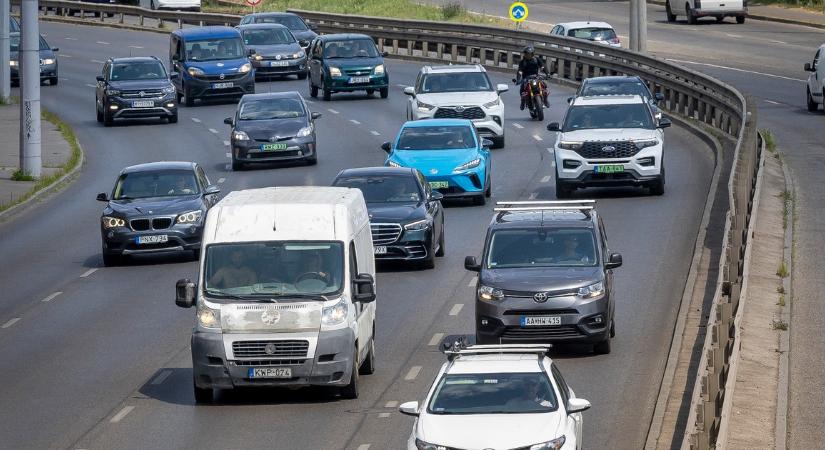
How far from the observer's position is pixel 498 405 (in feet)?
46.0

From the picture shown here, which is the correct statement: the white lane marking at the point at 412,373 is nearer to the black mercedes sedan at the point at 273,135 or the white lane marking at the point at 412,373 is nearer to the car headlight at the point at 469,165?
the car headlight at the point at 469,165

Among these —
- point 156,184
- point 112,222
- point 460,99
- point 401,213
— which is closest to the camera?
point 401,213

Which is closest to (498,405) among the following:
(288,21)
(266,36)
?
(266,36)

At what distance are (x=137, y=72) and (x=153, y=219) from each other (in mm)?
20654

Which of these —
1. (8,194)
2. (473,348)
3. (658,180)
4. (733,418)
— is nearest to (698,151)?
(658,180)

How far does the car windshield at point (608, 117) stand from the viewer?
109 ft

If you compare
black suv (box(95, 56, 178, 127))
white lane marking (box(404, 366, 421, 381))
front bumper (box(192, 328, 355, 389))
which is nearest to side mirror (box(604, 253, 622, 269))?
white lane marking (box(404, 366, 421, 381))

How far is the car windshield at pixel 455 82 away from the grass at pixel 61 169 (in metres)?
8.78

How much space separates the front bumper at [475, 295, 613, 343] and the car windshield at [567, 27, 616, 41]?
38175 mm

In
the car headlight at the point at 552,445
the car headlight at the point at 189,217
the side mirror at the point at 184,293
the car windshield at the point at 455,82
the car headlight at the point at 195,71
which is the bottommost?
the car headlight at the point at 189,217

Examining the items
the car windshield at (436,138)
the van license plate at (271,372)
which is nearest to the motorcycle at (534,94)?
the car windshield at (436,138)

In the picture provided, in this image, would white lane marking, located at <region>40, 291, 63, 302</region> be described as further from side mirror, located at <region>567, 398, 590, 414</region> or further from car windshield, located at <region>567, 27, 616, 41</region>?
car windshield, located at <region>567, 27, 616, 41</region>

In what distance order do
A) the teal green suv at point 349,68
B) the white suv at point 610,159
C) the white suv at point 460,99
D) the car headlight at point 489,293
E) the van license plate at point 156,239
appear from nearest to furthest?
the car headlight at point 489,293 < the van license plate at point 156,239 < the white suv at point 610,159 < the white suv at point 460,99 < the teal green suv at point 349,68

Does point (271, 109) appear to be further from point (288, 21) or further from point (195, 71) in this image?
point (288, 21)
